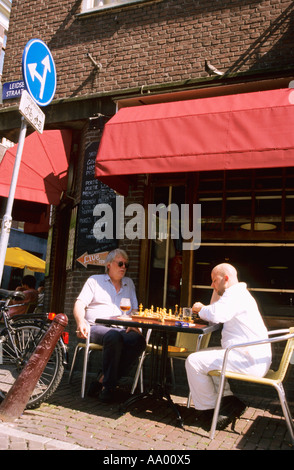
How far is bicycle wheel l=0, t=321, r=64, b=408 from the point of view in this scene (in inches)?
156

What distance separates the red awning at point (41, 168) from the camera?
6.23m

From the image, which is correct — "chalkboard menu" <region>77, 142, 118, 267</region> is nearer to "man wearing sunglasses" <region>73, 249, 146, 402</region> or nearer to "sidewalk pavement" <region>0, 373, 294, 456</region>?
"man wearing sunglasses" <region>73, 249, 146, 402</region>

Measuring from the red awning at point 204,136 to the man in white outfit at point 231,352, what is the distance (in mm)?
1568

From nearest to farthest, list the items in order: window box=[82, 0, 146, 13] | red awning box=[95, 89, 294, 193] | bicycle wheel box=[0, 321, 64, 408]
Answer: bicycle wheel box=[0, 321, 64, 408]
red awning box=[95, 89, 294, 193]
window box=[82, 0, 146, 13]

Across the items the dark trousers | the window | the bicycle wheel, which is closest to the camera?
the bicycle wheel

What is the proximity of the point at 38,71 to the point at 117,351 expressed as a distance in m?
3.30

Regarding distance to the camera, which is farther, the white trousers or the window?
the window

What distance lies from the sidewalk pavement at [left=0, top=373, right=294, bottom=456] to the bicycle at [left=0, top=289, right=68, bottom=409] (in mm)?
373

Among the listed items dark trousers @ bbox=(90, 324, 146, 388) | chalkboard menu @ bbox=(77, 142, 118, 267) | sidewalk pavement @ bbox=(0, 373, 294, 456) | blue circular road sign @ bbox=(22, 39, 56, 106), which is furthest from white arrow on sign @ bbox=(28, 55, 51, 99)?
sidewalk pavement @ bbox=(0, 373, 294, 456)

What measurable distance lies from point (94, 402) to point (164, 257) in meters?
2.47

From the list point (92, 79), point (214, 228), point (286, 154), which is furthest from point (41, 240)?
point (286, 154)

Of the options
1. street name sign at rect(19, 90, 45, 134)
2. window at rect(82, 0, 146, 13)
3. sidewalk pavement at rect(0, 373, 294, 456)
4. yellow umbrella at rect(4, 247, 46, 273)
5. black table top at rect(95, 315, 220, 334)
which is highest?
window at rect(82, 0, 146, 13)
